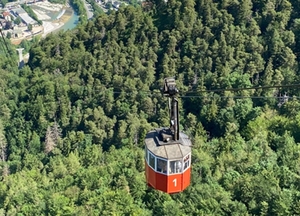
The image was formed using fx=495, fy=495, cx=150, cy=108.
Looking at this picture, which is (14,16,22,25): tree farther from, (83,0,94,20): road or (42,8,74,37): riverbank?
(83,0,94,20): road

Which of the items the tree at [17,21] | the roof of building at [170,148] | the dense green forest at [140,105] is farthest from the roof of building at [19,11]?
the roof of building at [170,148]

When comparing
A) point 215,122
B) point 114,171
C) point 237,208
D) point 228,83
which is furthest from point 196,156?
point 228,83

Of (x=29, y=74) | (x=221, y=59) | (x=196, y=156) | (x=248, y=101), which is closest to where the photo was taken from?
(x=196, y=156)

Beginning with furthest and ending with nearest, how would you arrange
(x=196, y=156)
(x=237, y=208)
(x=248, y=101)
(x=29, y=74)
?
1. (x=29, y=74)
2. (x=248, y=101)
3. (x=196, y=156)
4. (x=237, y=208)

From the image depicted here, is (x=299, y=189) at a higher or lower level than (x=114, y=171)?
higher


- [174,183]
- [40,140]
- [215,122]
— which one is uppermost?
[174,183]

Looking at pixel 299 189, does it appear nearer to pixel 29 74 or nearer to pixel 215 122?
pixel 215 122

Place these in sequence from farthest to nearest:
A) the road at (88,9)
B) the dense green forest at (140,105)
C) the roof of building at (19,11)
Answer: the road at (88,9)
the roof of building at (19,11)
the dense green forest at (140,105)

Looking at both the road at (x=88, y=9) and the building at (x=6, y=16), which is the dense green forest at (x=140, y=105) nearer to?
the building at (x=6, y=16)
